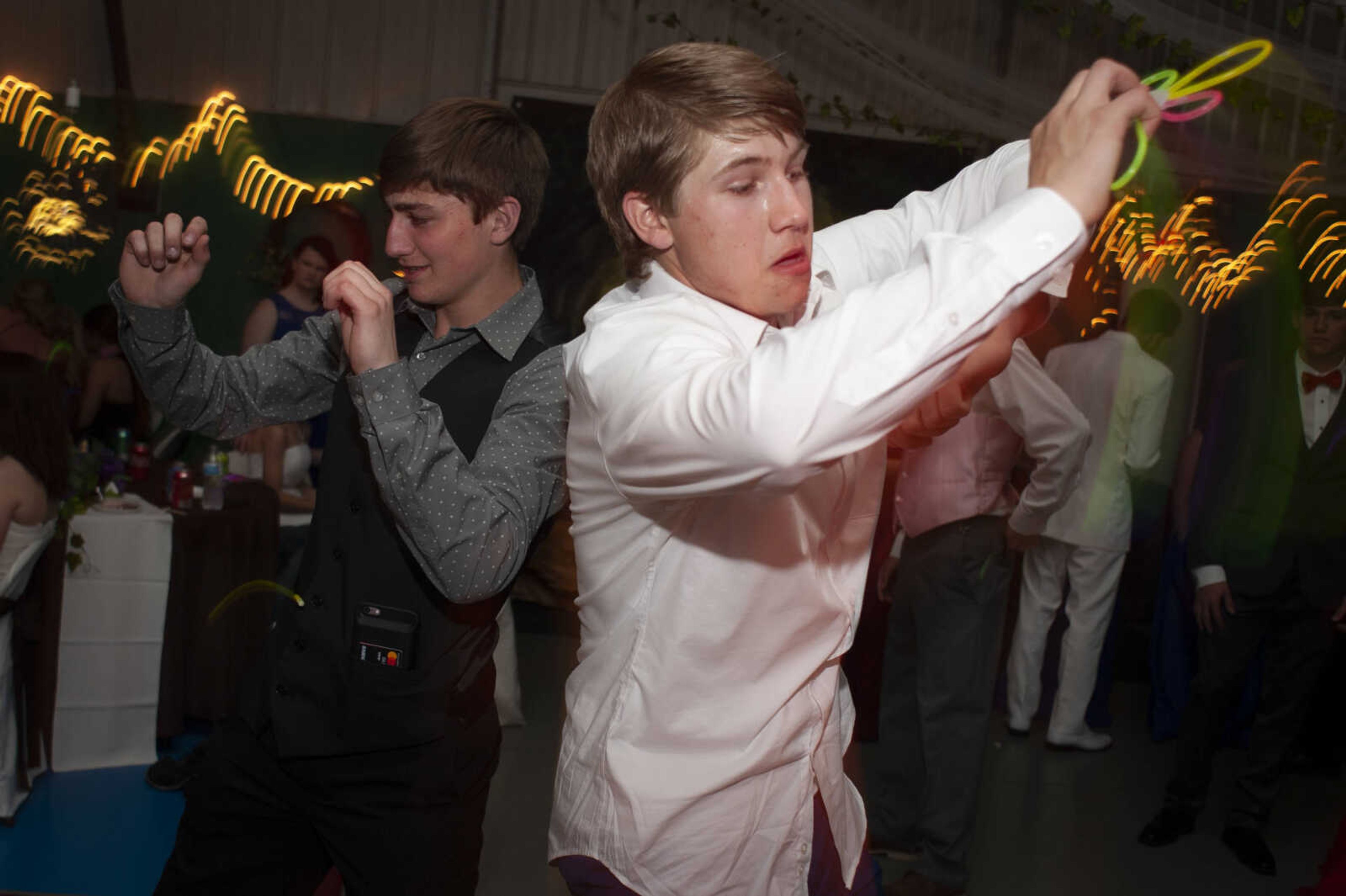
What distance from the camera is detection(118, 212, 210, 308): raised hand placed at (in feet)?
5.23

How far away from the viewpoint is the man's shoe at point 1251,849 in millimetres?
3773

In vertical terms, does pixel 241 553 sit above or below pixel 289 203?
below

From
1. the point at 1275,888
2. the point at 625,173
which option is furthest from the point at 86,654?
the point at 1275,888

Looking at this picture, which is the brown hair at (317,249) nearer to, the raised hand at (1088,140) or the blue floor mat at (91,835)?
the blue floor mat at (91,835)

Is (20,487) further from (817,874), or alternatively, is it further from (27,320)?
(817,874)

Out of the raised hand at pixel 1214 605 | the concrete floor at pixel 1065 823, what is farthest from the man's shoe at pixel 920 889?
the raised hand at pixel 1214 605

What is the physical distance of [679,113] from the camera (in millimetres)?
1188

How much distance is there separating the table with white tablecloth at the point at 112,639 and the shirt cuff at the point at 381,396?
2.83 metres

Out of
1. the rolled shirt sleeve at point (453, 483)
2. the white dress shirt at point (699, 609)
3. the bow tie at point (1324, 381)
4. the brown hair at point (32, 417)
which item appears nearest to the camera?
the white dress shirt at point (699, 609)

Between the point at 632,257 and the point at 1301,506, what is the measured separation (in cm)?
325

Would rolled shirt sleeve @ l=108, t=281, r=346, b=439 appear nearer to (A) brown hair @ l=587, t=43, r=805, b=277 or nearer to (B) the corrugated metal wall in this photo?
(A) brown hair @ l=587, t=43, r=805, b=277

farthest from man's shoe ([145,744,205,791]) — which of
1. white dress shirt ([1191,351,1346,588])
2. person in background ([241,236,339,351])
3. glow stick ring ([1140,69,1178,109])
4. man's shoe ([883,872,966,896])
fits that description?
white dress shirt ([1191,351,1346,588])

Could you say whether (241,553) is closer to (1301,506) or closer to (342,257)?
(342,257)

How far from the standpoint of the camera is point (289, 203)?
685 cm
